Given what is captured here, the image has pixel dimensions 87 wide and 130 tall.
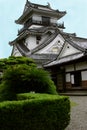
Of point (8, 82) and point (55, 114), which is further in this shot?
point (8, 82)

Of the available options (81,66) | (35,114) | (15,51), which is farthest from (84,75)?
(15,51)

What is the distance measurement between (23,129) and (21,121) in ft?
0.87

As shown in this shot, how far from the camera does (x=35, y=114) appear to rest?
6773mm

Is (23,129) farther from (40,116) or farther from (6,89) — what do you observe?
(6,89)

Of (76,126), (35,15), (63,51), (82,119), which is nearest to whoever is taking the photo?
(76,126)

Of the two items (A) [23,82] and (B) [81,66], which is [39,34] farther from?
(A) [23,82]

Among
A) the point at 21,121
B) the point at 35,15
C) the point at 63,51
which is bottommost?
the point at 21,121

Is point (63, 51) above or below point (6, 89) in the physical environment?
above

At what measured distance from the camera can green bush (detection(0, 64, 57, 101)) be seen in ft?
40.1

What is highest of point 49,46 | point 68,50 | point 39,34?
point 39,34

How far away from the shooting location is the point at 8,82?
41.2ft

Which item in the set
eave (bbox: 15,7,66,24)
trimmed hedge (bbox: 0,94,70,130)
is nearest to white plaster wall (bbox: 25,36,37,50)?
eave (bbox: 15,7,66,24)

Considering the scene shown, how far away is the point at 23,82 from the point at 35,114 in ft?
19.6

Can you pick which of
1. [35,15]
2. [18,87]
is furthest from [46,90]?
[35,15]
